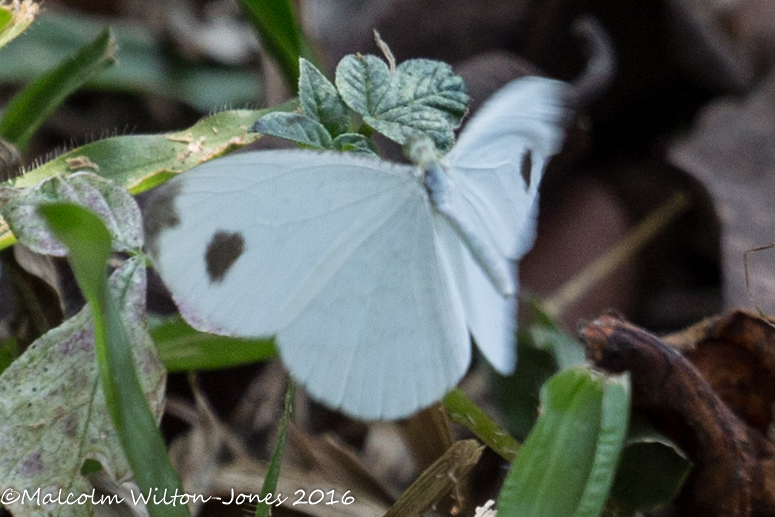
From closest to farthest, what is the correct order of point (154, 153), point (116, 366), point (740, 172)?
point (116, 366) → point (154, 153) → point (740, 172)

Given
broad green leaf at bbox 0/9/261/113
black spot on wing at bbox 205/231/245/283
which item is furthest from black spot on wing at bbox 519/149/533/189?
broad green leaf at bbox 0/9/261/113

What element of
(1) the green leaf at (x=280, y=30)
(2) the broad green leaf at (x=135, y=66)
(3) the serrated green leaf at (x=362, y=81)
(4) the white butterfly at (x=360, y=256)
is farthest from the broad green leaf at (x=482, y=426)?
(2) the broad green leaf at (x=135, y=66)

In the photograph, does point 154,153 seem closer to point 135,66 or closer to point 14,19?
point 14,19

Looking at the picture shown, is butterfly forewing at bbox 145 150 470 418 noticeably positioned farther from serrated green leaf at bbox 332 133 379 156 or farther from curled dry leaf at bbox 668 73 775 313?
curled dry leaf at bbox 668 73 775 313

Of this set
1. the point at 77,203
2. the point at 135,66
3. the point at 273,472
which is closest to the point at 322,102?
the point at 77,203

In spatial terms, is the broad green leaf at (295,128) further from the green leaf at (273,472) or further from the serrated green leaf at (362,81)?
the green leaf at (273,472)
